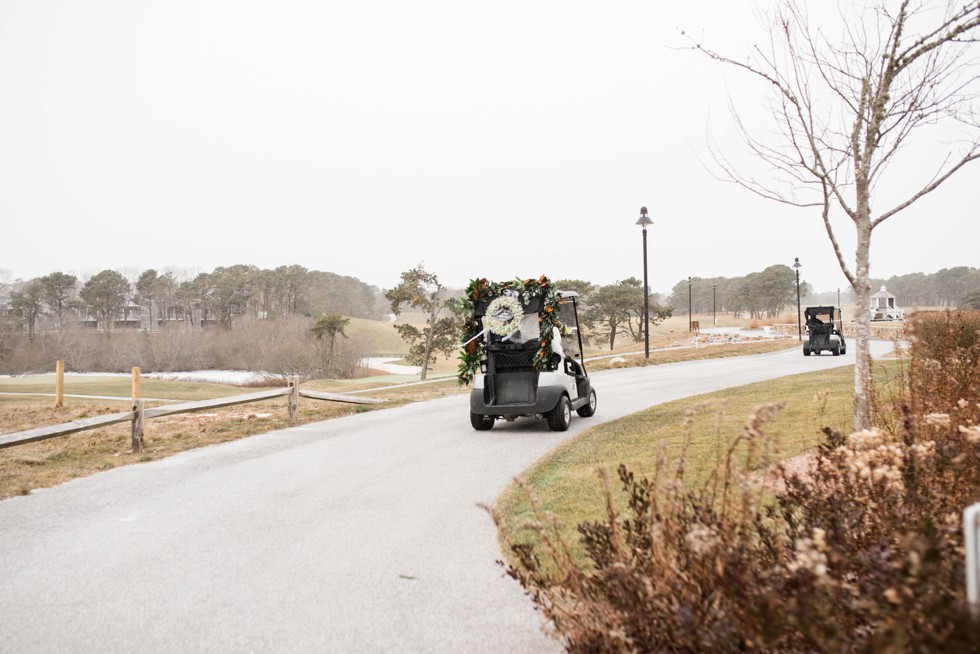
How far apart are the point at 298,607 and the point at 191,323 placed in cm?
8971

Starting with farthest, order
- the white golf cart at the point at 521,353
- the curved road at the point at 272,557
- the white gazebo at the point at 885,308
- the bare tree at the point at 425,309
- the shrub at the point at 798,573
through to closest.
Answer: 1. the white gazebo at the point at 885,308
2. the bare tree at the point at 425,309
3. the white golf cart at the point at 521,353
4. the curved road at the point at 272,557
5. the shrub at the point at 798,573

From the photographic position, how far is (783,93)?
6629 millimetres

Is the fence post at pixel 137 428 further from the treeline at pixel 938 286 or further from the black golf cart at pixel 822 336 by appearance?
the treeline at pixel 938 286

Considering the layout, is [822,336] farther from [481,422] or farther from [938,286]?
[938,286]

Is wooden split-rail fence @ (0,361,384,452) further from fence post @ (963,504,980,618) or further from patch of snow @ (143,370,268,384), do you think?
patch of snow @ (143,370,268,384)

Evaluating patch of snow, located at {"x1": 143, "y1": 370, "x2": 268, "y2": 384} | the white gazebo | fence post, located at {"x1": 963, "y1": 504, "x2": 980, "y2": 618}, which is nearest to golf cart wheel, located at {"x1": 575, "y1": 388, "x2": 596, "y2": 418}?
fence post, located at {"x1": 963, "y1": 504, "x2": 980, "y2": 618}

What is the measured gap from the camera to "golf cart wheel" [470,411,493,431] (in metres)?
12.2

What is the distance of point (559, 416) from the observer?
11.8 metres

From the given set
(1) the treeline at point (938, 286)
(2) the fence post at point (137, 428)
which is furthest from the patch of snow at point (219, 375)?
(1) the treeline at point (938, 286)

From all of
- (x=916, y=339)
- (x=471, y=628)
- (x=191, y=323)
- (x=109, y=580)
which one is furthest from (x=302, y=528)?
(x=191, y=323)

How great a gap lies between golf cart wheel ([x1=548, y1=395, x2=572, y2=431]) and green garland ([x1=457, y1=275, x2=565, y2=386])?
73 centimetres

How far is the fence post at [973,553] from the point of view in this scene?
1539 millimetres

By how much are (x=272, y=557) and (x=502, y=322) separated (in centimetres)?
704

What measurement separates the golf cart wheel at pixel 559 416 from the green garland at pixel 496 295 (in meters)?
0.73
